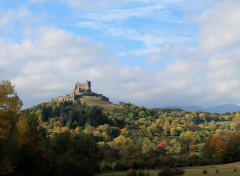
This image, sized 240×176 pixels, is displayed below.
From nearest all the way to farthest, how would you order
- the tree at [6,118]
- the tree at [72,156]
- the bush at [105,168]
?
the tree at [6,118] → the tree at [72,156] → the bush at [105,168]

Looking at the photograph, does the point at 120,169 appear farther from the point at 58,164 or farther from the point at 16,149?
the point at 16,149

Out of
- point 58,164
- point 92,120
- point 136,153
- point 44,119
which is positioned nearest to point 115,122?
point 92,120

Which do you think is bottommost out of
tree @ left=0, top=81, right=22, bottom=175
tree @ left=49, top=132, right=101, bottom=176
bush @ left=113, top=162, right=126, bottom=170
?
bush @ left=113, top=162, right=126, bottom=170

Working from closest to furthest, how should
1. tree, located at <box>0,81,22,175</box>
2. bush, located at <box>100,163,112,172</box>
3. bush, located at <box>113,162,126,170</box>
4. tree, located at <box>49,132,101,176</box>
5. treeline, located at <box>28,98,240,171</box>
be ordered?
tree, located at <box>0,81,22,175</box> → tree, located at <box>49,132,101,176</box> → bush, located at <box>100,163,112,172</box> → bush, located at <box>113,162,126,170</box> → treeline, located at <box>28,98,240,171</box>

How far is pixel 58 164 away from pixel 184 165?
43.8 m

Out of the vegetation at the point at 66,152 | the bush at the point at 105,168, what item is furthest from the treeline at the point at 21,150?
the bush at the point at 105,168

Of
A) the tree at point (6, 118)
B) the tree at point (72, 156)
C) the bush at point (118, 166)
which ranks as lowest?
the bush at point (118, 166)

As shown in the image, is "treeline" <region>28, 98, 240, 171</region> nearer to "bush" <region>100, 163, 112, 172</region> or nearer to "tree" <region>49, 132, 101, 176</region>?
"bush" <region>100, 163, 112, 172</region>

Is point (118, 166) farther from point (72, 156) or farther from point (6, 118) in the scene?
point (6, 118)

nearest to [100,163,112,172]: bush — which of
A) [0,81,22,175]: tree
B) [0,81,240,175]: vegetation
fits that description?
[0,81,240,175]: vegetation

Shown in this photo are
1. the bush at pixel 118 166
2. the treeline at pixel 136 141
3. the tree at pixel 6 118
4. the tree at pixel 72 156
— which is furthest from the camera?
the treeline at pixel 136 141

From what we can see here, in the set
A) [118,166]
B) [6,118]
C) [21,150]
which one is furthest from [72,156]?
[6,118]

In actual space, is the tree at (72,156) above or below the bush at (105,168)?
above

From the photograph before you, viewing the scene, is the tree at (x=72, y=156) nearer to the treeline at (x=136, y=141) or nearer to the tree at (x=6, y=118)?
the treeline at (x=136, y=141)
